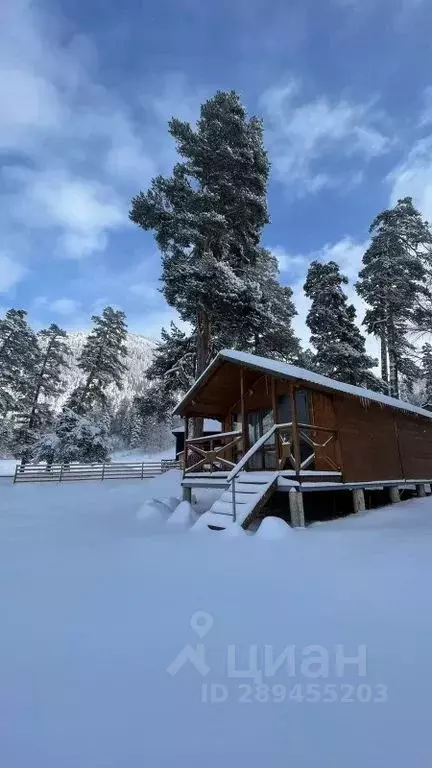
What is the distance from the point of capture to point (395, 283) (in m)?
24.0

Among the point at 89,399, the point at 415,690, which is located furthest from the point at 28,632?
the point at 89,399

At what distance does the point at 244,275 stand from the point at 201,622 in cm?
1725

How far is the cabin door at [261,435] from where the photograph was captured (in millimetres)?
13469

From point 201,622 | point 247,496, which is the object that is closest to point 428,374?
point 247,496

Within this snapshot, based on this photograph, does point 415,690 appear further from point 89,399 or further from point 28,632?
point 89,399

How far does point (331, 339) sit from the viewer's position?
24438 millimetres

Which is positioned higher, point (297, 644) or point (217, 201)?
point (217, 201)

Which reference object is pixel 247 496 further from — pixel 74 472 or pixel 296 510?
pixel 74 472

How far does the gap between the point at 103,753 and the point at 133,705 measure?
464mm

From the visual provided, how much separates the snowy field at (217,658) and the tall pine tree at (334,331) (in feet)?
57.3

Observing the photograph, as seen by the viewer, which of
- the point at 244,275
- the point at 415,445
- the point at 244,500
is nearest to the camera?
the point at 244,500

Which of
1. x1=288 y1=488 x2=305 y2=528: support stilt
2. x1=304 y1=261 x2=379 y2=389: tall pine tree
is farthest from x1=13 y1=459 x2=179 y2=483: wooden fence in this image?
x1=288 y1=488 x2=305 y2=528: support stilt

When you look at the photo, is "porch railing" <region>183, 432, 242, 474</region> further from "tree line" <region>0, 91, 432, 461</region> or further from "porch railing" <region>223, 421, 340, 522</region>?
"tree line" <region>0, 91, 432, 461</region>

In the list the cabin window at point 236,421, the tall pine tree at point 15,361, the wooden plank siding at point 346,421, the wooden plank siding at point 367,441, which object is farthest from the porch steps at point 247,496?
the tall pine tree at point 15,361
